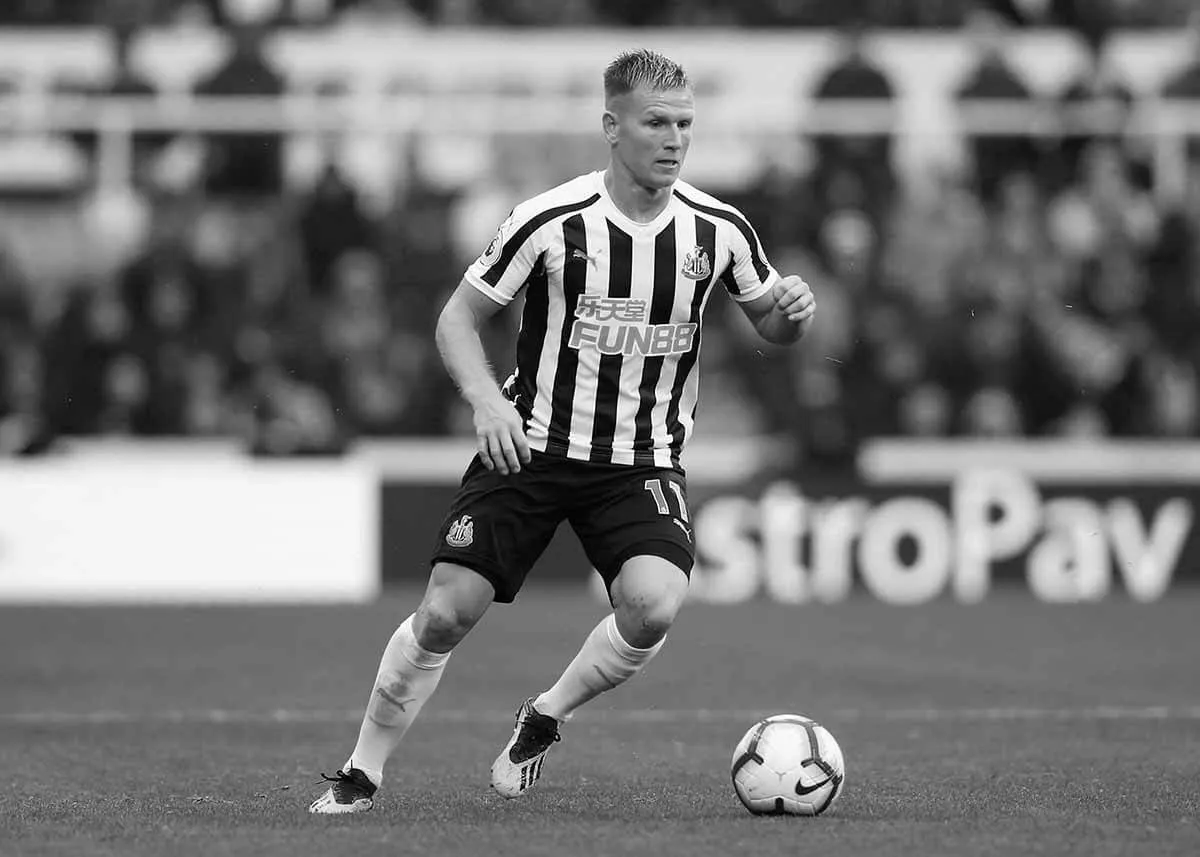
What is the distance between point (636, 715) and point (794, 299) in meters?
3.15

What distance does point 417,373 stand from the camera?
15641mm

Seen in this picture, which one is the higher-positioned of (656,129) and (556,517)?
(656,129)

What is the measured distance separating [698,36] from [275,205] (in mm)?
4002

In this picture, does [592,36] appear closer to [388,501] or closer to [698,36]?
[698,36]

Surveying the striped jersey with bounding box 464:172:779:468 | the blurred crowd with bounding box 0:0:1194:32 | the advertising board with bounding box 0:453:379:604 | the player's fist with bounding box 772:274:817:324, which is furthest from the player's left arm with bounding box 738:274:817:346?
the blurred crowd with bounding box 0:0:1194:32

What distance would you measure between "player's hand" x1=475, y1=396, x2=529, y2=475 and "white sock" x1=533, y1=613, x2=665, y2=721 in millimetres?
670

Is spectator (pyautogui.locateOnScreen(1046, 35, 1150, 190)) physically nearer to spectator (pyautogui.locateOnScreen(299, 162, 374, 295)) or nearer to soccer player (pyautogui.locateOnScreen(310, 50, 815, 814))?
spectator (pyautogui.locateOnScreen(299, 162, 374, 295))

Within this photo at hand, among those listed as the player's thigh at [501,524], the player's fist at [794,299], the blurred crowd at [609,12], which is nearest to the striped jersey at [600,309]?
the player's thigh at [501,524]

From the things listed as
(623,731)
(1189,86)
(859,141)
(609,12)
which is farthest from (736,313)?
(623,731)

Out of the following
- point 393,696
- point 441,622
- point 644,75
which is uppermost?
point 644,75

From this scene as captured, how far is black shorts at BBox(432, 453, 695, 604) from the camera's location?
6535 millimetres

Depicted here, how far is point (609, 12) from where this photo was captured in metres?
19.5

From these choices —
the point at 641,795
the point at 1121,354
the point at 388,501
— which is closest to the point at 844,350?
the point at 1121,354

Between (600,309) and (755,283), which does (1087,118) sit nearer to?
(755,283)
